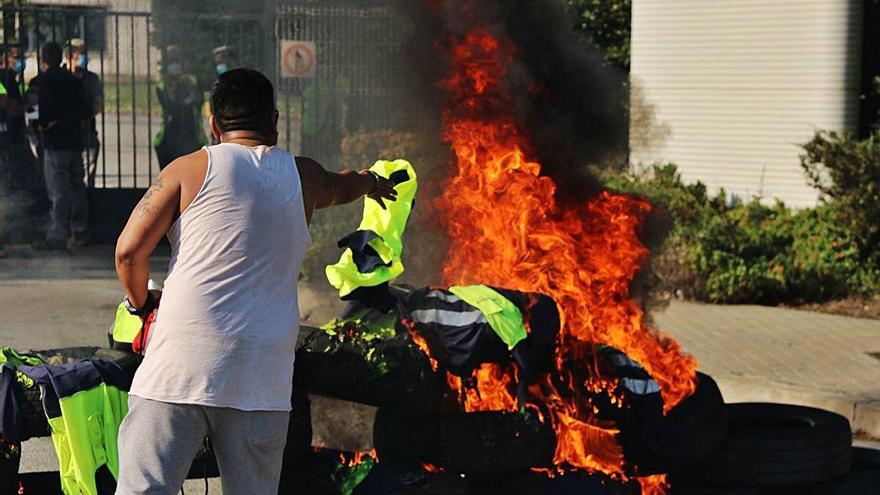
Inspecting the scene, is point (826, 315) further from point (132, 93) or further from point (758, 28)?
point (132, 93)

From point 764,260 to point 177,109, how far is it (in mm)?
6066

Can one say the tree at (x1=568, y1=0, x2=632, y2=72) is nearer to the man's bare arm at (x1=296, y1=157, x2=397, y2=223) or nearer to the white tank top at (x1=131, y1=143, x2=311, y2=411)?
the man's bare arm at (x1=296, y1=157, x2=397, y2=223)

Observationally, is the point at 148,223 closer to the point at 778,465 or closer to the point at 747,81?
the point at 778,465

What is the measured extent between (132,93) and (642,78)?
206 inches

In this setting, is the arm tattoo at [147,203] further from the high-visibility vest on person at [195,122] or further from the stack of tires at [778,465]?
the high-visibility vest on person at [195,122]

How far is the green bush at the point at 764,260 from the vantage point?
35.1 feet

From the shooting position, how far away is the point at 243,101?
379 cm

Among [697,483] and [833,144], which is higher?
[833,144]

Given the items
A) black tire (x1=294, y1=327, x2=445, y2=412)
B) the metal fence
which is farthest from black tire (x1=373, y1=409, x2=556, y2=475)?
the metal fence

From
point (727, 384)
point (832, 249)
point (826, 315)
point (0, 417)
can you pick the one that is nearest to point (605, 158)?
point (727, 384)

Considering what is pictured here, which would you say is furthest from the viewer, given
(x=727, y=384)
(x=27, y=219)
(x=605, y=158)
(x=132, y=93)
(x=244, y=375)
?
(x=132, y=93)

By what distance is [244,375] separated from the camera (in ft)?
11.8

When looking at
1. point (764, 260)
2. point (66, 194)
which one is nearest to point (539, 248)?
point (764, 260)

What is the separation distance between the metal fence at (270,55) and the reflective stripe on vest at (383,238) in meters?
2.03
